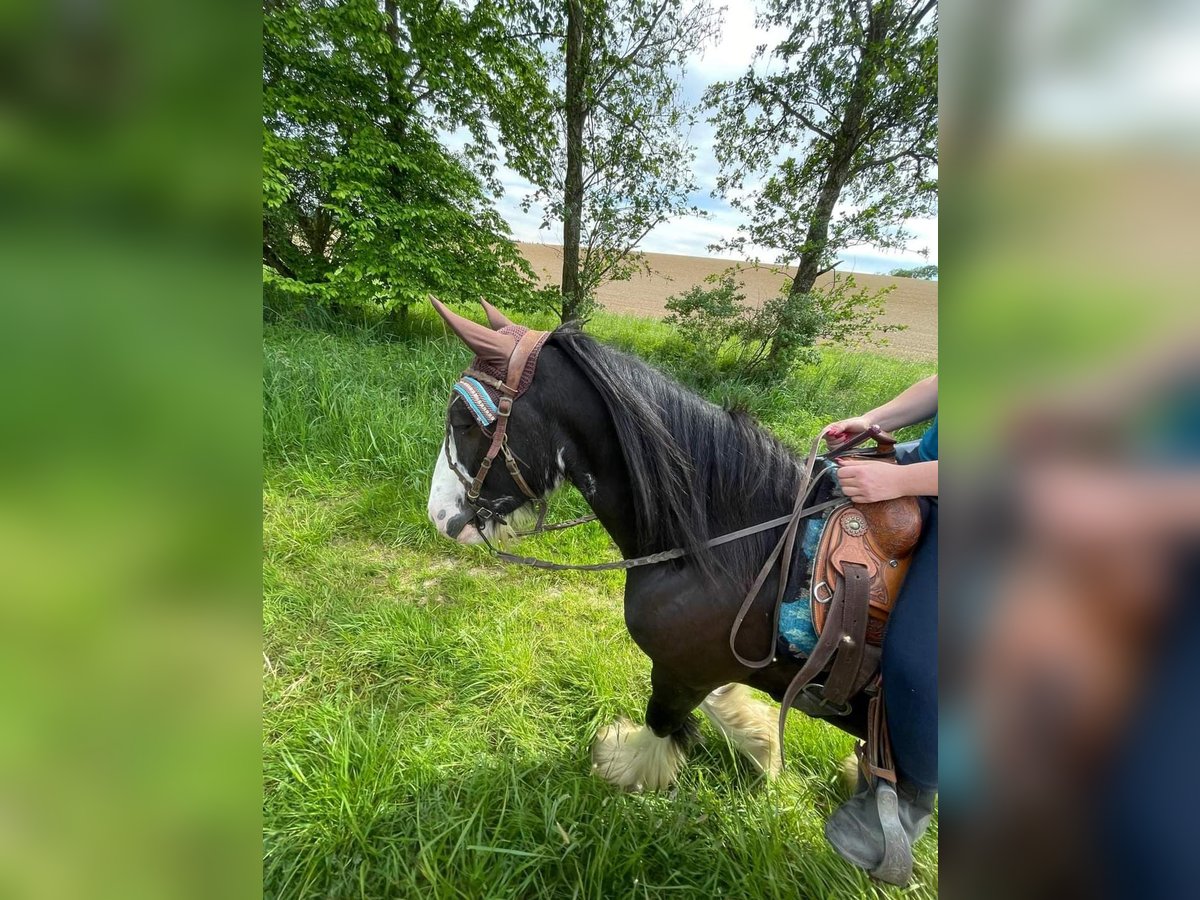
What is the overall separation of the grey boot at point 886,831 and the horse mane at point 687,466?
0.95 m

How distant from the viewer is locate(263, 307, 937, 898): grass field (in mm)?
1842

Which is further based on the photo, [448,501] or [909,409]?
[909,409]

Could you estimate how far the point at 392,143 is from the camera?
6430mm

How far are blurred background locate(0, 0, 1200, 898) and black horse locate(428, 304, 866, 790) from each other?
50.7 inches

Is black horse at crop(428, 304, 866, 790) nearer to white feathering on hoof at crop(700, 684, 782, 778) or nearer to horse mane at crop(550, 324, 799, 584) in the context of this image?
horse mane at crop(550, 324, 799, 584)

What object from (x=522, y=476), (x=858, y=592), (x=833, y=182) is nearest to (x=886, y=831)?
(x=858, y=592)

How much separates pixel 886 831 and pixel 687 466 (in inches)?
57.9

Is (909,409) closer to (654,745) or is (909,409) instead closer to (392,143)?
(654,745)

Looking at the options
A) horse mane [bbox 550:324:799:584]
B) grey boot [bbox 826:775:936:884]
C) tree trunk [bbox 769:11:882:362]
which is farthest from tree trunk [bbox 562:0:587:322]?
grey boot [bbox 826:775:936:884]

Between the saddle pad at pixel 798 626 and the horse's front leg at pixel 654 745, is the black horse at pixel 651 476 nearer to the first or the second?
the saddle pad at pixel 798 626
